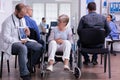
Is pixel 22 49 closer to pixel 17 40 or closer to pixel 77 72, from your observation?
pixel 17 40

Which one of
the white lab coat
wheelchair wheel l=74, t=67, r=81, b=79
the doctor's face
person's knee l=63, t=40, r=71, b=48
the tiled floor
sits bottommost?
the tiled floor

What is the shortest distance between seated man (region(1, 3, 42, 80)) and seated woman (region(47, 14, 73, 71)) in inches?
11.8

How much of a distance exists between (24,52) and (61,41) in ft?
2.67

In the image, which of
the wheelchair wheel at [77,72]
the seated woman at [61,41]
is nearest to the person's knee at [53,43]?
the seated woman at [61,41]

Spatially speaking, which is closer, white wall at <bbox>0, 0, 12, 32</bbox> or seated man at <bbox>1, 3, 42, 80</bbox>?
seated man at <bbox>1, 3, 42, 80</bbox>

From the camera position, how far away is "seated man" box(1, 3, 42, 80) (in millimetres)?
3902

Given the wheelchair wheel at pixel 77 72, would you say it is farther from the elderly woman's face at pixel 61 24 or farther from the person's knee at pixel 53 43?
the elderly woman's face at pixel 61 24

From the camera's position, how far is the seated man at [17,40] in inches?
154

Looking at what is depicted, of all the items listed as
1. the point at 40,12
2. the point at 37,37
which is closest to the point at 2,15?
the point at 37,37

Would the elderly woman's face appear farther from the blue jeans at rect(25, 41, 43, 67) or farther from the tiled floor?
the tiled floor

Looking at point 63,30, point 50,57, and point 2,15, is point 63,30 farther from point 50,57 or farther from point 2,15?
point 2,15

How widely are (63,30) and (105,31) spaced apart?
75 centimetres

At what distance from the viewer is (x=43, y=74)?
446cm

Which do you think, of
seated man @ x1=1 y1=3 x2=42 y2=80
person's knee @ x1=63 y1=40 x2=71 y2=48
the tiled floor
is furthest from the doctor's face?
the tiled floor
